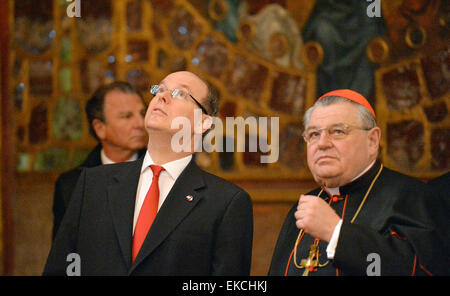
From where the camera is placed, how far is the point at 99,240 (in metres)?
3.02

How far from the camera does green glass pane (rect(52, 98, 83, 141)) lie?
5.56m

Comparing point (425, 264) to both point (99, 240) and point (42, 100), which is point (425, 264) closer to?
point (99, 240)

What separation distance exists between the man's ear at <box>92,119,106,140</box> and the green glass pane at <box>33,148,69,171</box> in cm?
96

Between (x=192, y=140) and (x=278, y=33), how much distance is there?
2659 millimetres

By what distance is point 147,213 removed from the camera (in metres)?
3.05

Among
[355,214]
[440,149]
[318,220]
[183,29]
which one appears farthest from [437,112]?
[318,220]

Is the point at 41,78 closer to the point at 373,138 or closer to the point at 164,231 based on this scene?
the point at 164,231

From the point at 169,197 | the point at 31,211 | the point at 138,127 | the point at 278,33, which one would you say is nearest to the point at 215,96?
the point at 169,197

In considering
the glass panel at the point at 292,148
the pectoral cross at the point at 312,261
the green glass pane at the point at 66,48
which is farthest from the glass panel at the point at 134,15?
the pectoral cross at the point at 312,261

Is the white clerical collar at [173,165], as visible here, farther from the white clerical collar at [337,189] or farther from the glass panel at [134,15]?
the glass panel at [134,15]

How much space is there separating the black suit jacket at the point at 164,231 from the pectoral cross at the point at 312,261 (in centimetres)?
28

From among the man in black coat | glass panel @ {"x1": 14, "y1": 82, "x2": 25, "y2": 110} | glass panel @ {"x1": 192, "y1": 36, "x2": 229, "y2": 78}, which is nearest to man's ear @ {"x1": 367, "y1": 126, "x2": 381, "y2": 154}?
the man in black coat

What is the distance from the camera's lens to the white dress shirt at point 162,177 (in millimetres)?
3143

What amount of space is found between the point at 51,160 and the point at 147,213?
2.77m
